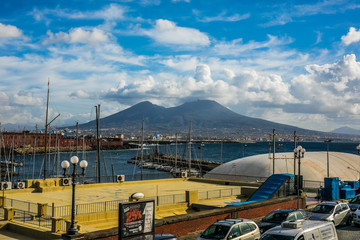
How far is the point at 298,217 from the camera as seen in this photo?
65.7 ft

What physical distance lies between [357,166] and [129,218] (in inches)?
2468

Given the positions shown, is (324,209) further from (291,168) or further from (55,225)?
(291,168)

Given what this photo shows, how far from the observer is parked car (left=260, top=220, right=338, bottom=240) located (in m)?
13.7

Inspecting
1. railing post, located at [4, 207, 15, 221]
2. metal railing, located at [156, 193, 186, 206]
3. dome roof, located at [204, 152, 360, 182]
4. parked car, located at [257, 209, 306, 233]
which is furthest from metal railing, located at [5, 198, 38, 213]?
dome roof, located at [204, 152, 360, 182]

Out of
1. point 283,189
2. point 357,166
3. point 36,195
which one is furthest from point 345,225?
point 357,166

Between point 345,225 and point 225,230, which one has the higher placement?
point 225,230

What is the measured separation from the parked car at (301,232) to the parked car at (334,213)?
7.41 m

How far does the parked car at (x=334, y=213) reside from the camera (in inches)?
870

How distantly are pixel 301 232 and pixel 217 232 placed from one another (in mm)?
3675

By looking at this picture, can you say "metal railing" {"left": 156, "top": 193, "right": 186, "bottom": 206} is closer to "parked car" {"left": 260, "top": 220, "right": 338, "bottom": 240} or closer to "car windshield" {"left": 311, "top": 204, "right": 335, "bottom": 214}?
"car windshield" {"left": 311, "top": 204, "right": 335, "bottom": 214}

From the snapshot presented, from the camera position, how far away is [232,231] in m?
15.6

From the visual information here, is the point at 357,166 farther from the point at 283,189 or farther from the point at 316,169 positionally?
the point at 283,189

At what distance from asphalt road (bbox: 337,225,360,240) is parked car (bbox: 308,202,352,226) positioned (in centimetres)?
43

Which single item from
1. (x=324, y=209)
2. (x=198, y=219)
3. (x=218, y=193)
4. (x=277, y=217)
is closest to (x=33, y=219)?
(x=198, y=219)
